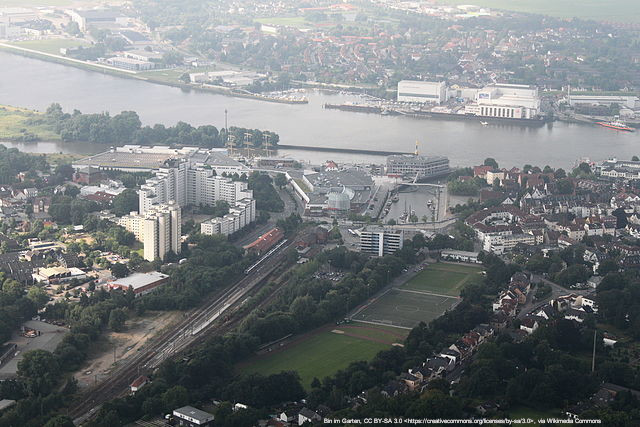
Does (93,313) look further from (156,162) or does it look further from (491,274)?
(156,162)

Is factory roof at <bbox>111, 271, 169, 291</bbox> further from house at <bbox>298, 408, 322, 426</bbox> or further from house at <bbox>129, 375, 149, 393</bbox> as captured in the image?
house at <bbox>298, 408, 322, 426</bbox>

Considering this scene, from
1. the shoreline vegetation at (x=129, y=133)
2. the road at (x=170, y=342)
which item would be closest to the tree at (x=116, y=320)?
the road at (x=170, y=342)

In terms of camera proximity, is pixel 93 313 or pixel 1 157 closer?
pixel 93 313

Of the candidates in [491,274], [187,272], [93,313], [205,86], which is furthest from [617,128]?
[93,313]

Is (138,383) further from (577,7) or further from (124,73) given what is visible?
(577,7)

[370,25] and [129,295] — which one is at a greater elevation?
[370,25]

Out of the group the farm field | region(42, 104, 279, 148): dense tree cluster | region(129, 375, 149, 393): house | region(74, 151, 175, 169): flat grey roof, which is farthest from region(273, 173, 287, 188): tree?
region(129, 375, 149, 393): house

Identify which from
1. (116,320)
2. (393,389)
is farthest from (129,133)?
(393,389)
